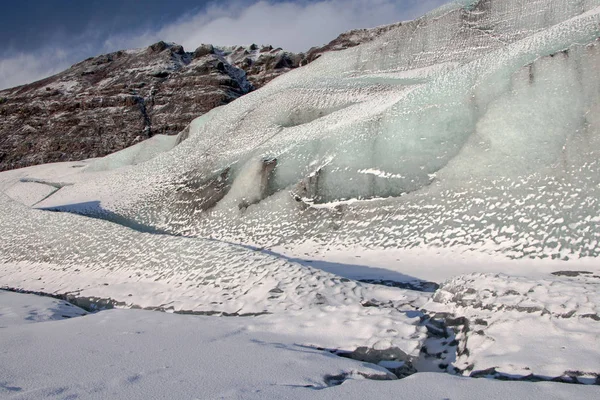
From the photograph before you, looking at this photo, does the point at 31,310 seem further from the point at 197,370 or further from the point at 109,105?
the point at 109,105

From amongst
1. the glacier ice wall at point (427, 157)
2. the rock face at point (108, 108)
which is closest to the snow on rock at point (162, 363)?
the glacier ice wall at point (427, 157)

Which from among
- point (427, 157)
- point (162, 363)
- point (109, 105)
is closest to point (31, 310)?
point (162, 363)

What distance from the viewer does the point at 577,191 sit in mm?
7668

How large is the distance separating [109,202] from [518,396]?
13.4 m

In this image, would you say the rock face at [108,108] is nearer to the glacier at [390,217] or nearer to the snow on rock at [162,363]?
the glacier at [390,217]

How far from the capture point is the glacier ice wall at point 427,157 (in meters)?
8.05

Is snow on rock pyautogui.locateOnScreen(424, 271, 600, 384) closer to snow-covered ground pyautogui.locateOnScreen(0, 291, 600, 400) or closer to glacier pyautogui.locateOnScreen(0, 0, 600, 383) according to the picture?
glacier pyautogui.locateOnScreen(0, 0, 600, 383)

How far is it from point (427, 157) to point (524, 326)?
562 centimetres

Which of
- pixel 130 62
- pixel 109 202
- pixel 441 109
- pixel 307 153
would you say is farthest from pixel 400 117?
pixel 130 62

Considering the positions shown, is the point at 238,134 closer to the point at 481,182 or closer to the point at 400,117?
the point at 400,117

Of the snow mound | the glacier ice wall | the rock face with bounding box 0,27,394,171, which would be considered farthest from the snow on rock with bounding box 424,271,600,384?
the rock face with bounding box 0,27,394,171

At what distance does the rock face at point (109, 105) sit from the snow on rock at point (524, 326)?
99.0ft

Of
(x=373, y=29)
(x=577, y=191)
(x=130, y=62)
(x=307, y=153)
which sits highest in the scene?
(x=373, y=29)

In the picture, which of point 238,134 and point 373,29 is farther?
point 373,29
